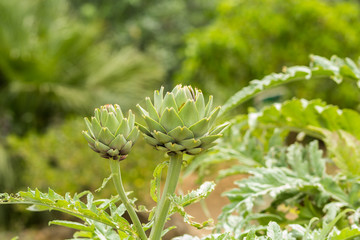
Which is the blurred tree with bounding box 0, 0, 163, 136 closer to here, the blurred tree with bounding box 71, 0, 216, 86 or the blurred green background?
the blurred green background

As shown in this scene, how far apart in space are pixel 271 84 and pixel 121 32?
7155mm

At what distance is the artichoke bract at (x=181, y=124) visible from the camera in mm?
550

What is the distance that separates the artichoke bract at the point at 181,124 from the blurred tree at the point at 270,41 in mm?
4378

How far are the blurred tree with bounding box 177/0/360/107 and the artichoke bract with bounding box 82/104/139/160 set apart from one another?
438 centimetres

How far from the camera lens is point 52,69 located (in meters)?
4.62

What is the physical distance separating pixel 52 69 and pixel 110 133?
4244 mm

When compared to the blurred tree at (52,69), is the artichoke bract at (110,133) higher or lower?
lower

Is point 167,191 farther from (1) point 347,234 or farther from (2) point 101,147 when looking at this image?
(1) point 347,234

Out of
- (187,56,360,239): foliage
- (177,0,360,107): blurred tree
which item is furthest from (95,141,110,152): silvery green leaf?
(177,0,360,107): blurred tree

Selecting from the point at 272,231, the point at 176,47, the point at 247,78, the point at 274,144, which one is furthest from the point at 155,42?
the point at 272,231

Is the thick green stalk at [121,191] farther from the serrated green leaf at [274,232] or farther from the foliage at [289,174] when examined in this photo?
the serrated green leaf at [274,232]

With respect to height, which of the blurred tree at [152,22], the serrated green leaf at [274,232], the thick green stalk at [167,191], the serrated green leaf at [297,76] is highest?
the blurred tree at [152,22]

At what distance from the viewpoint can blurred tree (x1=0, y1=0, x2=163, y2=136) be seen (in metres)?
4.58

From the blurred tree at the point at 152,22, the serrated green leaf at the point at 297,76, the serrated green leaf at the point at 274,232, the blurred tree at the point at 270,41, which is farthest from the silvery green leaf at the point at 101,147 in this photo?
the blurred tree at the point at 152,22
